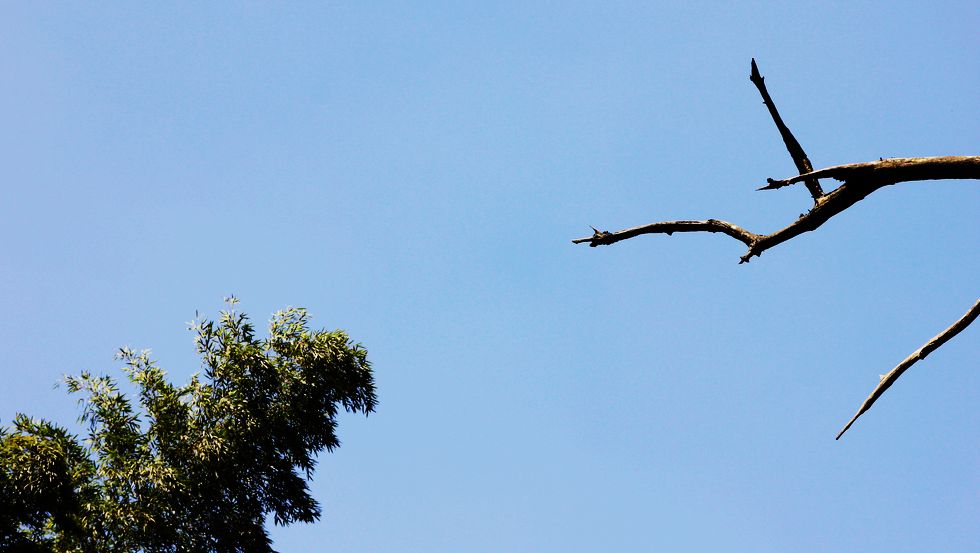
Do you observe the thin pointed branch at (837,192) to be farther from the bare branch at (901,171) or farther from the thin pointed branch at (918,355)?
the thin pointed branch at (918,355)

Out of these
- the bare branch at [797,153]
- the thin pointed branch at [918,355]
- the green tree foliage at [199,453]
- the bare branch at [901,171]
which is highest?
the green tree foliage at [199,453]

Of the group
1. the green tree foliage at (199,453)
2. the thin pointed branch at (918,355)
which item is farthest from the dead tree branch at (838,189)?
the green tree foliage at (199,453)

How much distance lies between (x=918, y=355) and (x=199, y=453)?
Result: 22059mm

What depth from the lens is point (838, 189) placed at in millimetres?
3754

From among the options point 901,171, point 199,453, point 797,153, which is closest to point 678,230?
point 797,153

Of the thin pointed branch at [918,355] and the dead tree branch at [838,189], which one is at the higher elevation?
the dead tree branch at [838,189]

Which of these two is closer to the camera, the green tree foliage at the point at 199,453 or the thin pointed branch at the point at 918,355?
the thin pointed branch at the point at 918,355

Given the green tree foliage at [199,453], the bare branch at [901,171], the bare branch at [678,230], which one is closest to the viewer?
the bare branch at [901,171]

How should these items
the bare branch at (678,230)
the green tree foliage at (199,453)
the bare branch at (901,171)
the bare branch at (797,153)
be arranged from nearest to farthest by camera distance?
the bare branch at (901,171), the bare branch at (797,153), the bare branch at (678,230), the green tree foliage at (199,453)

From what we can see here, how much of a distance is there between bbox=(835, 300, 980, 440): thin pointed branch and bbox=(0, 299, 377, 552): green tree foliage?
71.6 ft

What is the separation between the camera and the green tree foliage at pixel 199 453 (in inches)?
878

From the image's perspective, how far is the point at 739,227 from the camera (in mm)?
4051

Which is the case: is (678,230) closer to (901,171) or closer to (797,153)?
(797,153)

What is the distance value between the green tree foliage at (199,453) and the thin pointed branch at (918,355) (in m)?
21.8
